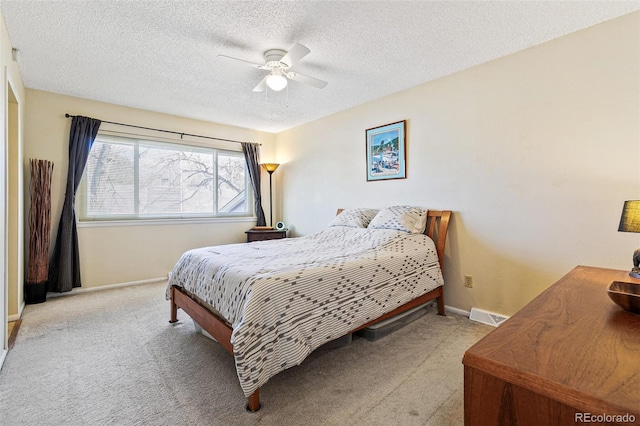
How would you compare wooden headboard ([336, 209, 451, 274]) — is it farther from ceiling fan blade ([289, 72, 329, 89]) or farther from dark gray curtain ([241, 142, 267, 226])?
dark gray curtain ([241, 142, 267, 226])

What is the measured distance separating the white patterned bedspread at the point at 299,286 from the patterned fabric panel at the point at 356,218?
0.46 meters

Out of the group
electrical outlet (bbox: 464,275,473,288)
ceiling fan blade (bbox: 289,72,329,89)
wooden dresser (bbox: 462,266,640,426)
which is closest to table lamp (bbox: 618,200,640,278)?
wooden dresser (bbox: 462,266,640,426)

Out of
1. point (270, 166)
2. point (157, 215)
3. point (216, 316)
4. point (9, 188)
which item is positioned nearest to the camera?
point (216, 316)

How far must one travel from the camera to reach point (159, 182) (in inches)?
169

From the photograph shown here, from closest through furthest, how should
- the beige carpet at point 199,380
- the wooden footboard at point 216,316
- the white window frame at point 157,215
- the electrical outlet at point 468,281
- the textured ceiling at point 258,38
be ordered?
the beige carpet at point 199,380, the wooden footboard at point 216,316, the textured ceiling at point 258,38, the electrical outlet at point 468,281, the white window frame at point 157,215

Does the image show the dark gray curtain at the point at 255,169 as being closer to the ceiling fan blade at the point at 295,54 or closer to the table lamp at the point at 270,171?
the table lamp at the point at 270,171

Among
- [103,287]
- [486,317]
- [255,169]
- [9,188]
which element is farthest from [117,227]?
[486,317]

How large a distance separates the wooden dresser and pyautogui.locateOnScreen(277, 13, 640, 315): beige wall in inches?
61.7

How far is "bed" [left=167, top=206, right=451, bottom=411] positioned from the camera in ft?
5.27

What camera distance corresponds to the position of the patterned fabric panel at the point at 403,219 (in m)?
2.98

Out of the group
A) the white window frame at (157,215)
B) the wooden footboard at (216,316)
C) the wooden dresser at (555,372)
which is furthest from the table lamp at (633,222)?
the white window frame at (157,215)

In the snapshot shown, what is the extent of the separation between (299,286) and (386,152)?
234cm

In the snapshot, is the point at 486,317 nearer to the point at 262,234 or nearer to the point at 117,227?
the point at 262,234

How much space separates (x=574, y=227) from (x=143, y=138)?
16.2 ft
